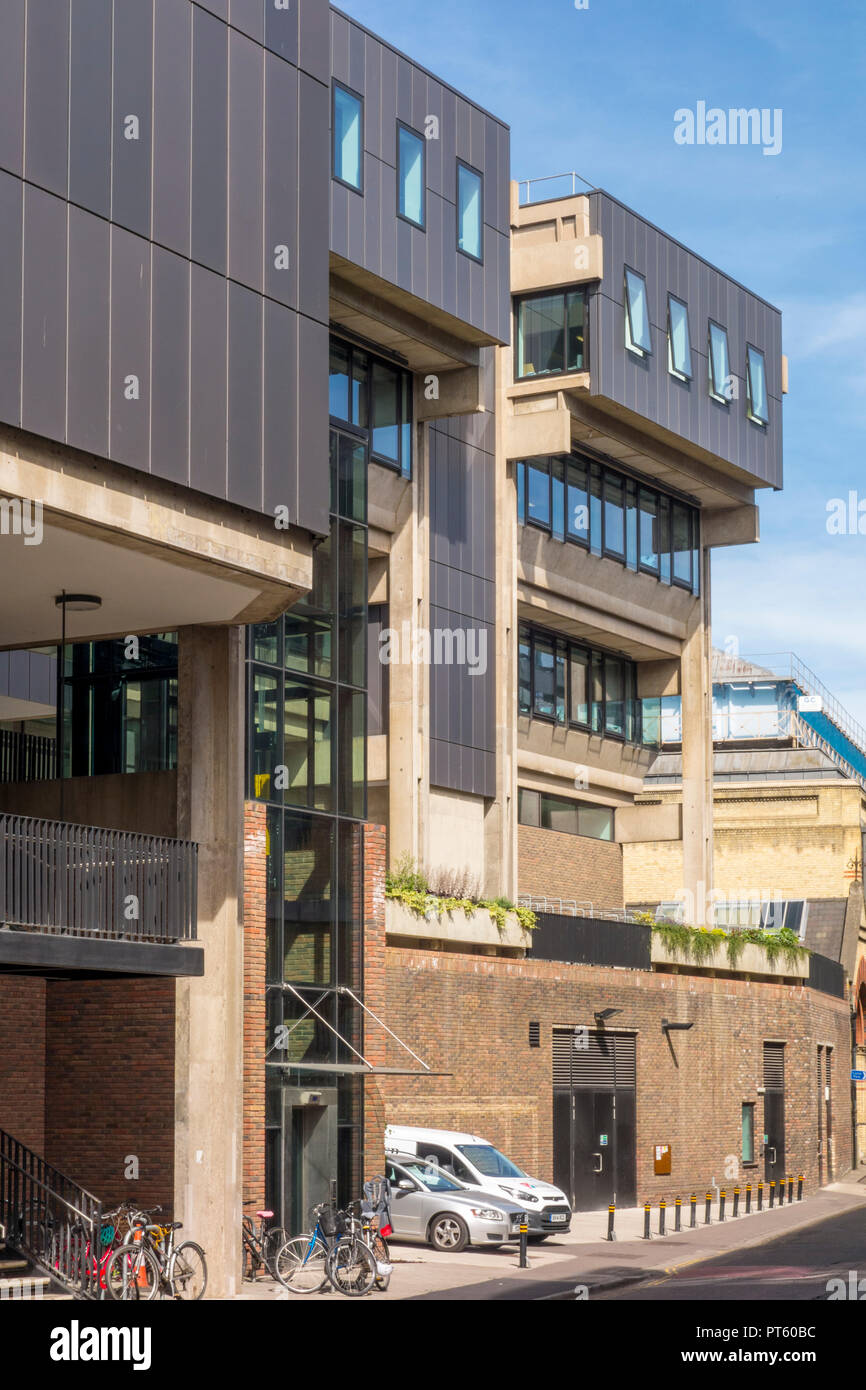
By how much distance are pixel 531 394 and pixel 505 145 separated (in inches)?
227

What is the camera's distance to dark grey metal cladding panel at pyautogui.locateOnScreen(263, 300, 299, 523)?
22219 mm

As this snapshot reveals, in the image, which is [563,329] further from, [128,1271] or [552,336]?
[128,1271]

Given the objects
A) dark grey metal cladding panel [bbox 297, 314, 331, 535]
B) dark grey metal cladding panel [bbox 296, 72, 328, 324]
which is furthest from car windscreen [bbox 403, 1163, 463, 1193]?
dark grey metal cladding panel [bbox 296, 72, 328, 324]

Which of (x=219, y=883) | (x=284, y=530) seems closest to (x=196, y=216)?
(x=284, y=530)

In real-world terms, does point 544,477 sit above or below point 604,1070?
above

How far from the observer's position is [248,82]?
2228 centimetres

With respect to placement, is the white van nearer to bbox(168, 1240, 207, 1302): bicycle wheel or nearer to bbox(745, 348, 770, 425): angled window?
bbox(168, 1240, 207, 1302): bicycle wheel

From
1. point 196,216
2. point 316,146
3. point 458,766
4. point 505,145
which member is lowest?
point 458,766

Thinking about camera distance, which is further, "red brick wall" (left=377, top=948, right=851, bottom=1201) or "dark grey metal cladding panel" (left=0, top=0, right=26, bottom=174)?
"red brick wall" (left=377, top=948, right=851, bottom=1201)

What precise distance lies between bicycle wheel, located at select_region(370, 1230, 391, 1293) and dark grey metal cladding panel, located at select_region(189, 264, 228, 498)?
9364 mm

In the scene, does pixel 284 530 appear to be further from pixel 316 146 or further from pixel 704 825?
pixel 704 825

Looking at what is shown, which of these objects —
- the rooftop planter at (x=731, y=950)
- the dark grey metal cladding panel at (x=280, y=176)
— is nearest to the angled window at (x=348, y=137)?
the dark grey metal cladding panel at (x=280, y=176)

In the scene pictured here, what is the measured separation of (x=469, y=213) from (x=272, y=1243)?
71.0 ft

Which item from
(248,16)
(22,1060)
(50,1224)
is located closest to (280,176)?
(248,16)
